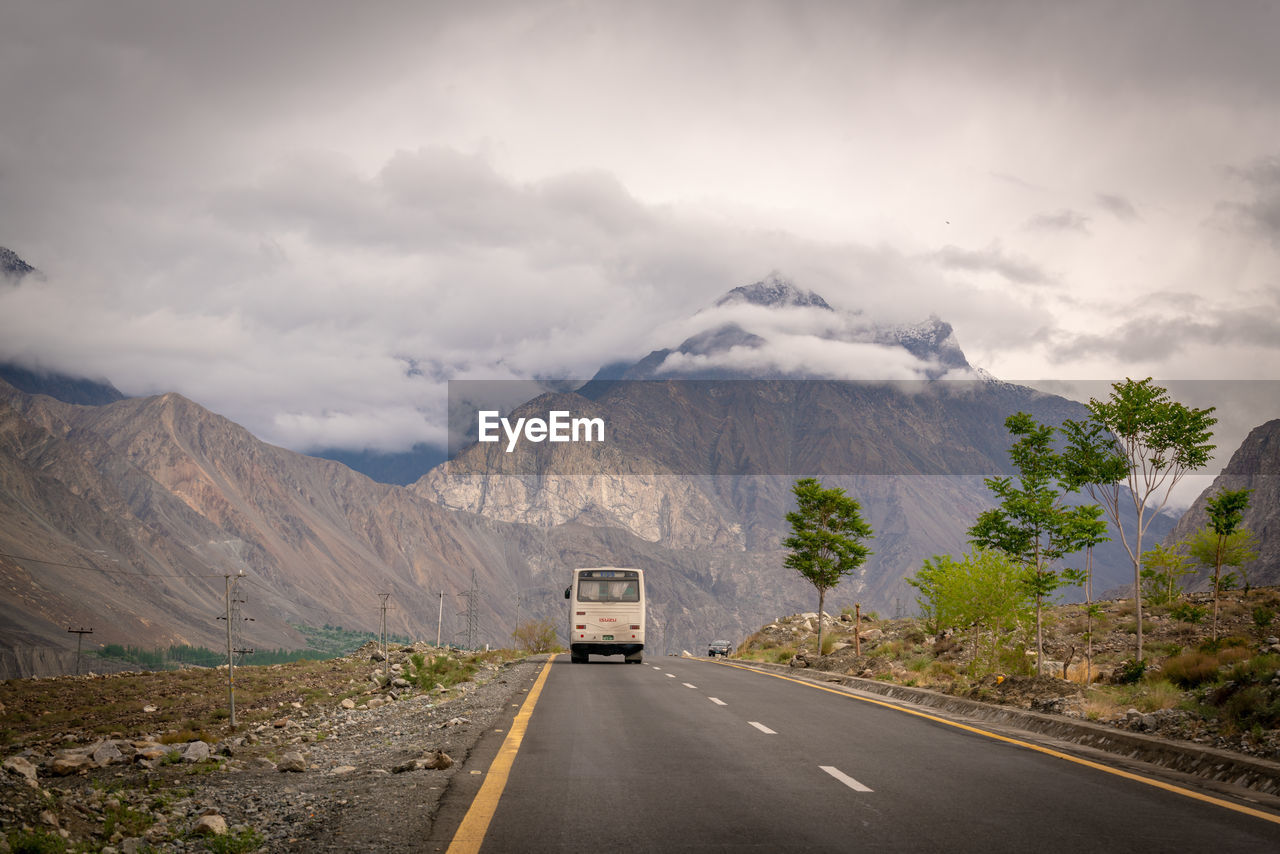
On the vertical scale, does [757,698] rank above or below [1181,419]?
below

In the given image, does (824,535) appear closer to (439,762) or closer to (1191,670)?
(1191,670)

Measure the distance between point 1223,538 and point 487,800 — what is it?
50996 mm

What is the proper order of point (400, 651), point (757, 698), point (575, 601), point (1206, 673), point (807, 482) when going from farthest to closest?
point (400, 651)
point (807, 482)
point (575, 601)
point (1206, 673)
point (757, 698)

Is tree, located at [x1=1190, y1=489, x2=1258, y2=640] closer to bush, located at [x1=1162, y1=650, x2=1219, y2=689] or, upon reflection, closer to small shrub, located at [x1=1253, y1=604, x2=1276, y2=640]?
small shrub, located at [x1=1253, y1=604, x2=1276, y2=640]

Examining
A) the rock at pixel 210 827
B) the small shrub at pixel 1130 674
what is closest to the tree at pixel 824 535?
the small shrub at pixel 1130 674

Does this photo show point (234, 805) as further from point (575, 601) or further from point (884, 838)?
point (575, 601)

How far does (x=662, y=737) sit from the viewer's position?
46.4 ft

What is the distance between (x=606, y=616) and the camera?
4081 centimetres

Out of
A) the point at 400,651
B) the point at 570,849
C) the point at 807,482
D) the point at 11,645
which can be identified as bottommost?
the point at 11,645

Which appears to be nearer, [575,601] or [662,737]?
[662,737]

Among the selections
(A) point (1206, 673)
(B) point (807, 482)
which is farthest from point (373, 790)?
(B) point (807, 482)

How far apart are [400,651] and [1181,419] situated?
140ft

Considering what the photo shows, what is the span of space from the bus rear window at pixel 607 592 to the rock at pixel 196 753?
27.5 metres

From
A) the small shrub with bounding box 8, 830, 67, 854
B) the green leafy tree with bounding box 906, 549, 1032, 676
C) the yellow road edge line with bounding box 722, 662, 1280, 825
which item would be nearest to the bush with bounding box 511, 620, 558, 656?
the green leafy tree with bounding box 906, 549, 1032, 676
